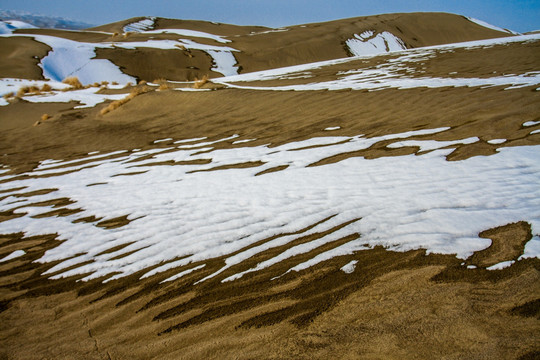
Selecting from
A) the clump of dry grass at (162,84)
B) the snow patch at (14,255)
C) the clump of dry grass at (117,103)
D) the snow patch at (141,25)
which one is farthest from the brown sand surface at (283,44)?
the snow patch at (14,255)

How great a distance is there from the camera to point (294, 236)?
289 cm

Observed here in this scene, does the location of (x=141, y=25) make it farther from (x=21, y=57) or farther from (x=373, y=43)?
(x=21, y=57)

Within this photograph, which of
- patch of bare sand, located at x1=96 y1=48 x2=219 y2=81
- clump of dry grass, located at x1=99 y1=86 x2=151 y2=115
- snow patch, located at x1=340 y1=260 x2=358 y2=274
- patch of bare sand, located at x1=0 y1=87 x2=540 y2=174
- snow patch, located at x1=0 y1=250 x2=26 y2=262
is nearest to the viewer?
snow patch, located at x1=340 y1=260 x2=358 y2=274

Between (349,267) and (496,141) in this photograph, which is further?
(496,141)

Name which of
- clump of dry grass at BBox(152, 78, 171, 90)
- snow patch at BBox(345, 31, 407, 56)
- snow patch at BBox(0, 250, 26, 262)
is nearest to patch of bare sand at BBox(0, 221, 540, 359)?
snow patch at BBox(0, 250, 26, 262)

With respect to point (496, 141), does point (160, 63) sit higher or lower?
higher

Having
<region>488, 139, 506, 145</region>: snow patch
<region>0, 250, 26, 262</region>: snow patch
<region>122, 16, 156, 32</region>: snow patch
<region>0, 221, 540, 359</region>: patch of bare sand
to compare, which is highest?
<region>122, 16, 156, 32</region>: snow patch

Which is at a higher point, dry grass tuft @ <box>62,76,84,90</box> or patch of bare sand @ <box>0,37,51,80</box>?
patch of bare sand @ <box>0,37,51,80</box>

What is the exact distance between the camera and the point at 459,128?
5.14 meters

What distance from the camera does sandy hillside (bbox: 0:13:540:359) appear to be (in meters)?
1.86

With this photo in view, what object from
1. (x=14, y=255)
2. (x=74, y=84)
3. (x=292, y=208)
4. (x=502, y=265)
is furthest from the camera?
(x=74, y=84)

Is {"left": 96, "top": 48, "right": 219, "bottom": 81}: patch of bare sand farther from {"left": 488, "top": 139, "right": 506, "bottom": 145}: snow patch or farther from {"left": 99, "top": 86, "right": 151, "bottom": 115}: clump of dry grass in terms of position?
{"left": 488, "top": 139, "right": 506, "bottom": 145}: snow patch

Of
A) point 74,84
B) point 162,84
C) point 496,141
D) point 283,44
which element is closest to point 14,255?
point 496,141

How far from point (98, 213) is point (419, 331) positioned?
3.35 metres
